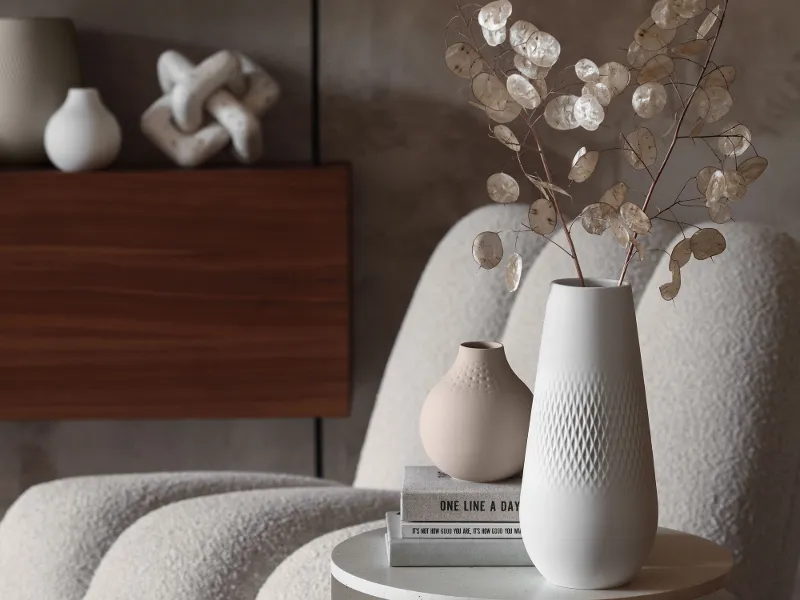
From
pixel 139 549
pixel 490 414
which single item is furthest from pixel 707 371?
pixel 139 549

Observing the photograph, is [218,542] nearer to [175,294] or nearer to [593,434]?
[593,434]

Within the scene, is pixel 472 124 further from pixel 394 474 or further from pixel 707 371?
pixel 707 371

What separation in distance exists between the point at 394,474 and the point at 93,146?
959mm

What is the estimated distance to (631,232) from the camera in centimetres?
86

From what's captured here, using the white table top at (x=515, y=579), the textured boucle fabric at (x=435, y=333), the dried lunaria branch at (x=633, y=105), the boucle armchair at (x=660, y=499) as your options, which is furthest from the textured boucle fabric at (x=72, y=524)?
the dried lunaria branch at (x=633, y=105)

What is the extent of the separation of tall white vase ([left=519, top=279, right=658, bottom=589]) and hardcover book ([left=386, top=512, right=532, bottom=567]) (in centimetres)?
7

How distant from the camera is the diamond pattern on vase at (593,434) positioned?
833mm

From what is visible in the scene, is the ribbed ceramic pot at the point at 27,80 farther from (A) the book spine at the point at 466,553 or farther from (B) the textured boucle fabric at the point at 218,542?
(A) the book spine at the point at 466,553

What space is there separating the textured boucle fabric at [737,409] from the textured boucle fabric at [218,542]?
1.08 feet

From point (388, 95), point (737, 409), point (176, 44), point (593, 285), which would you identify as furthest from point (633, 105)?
point (176, 44)

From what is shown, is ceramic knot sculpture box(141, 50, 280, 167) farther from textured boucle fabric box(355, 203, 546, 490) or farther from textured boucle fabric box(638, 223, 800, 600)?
textured boucle fabric box(638, 223, 800, 600)

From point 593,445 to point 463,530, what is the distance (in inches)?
5.8

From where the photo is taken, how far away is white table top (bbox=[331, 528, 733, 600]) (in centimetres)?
86

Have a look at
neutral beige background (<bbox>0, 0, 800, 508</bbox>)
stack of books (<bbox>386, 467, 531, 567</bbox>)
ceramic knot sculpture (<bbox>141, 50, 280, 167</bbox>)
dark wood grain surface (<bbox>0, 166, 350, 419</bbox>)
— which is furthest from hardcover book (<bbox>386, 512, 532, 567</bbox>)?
neutral beige background (<bbox>0, 0, 800, 508</bbox>)
